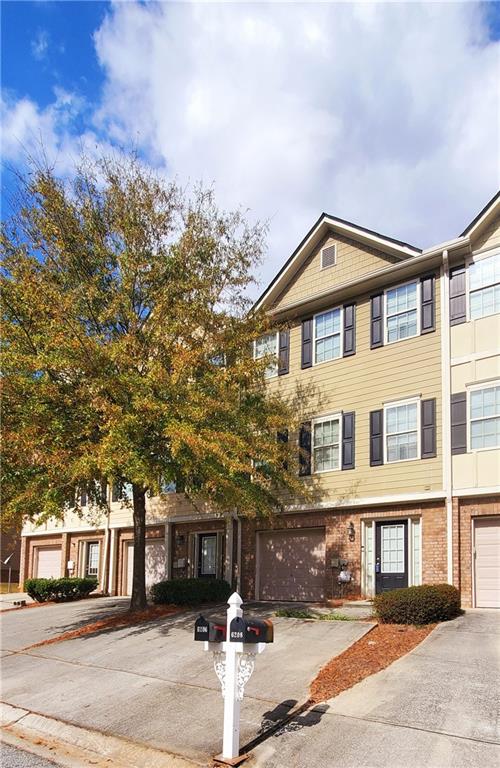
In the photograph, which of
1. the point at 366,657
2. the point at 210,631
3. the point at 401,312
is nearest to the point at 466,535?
the point at 366,657

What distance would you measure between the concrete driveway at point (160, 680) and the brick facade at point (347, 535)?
2770mm

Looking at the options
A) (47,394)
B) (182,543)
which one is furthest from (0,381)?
(182,543)

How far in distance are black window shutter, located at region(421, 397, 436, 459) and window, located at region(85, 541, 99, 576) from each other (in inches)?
607

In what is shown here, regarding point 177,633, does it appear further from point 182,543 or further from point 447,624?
point 182,543

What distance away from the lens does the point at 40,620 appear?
19719 millimetres

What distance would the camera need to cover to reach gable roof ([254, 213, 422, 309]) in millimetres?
18703

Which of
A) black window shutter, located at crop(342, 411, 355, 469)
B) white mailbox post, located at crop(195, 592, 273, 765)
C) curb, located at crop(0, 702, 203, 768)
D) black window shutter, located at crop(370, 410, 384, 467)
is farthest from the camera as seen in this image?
black window shutter, located at crop(342, 411, 355, 469)

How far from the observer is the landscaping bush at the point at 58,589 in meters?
24.6

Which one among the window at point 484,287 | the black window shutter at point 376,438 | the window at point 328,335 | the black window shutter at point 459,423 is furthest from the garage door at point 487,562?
the window at point 328,335

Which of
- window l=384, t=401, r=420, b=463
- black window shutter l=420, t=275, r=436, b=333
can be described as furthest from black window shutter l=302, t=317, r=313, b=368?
black window shutter l=420, t=275, r=436, b=333

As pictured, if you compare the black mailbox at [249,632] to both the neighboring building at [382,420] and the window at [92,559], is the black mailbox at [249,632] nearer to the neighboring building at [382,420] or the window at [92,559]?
the neighboring building at [382,420]

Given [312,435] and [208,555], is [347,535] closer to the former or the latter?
[312,435]

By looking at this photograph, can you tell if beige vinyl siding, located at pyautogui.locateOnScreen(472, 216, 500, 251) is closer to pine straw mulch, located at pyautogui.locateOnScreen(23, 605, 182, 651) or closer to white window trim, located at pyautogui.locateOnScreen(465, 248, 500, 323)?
white window trim, located at pyautogui.locateOnScreen(465, 248, 500, 323)

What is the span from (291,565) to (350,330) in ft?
22.0
